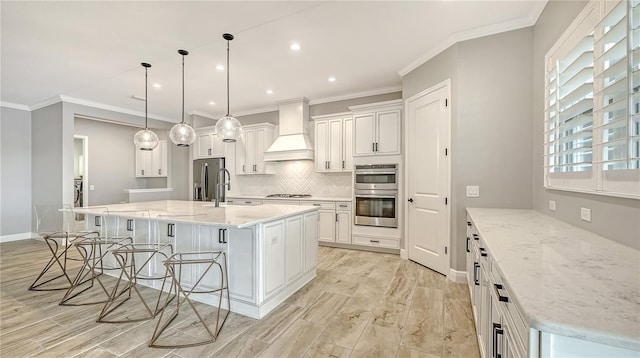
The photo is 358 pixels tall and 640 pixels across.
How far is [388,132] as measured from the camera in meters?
4.42

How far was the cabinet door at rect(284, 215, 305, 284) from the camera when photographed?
9.18 ft

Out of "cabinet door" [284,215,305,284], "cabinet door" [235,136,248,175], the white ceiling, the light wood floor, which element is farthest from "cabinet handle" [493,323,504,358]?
"cabinet door" [235,136,248,175]

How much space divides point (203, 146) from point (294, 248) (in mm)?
4574

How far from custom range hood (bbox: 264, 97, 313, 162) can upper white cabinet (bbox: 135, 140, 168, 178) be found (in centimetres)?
328

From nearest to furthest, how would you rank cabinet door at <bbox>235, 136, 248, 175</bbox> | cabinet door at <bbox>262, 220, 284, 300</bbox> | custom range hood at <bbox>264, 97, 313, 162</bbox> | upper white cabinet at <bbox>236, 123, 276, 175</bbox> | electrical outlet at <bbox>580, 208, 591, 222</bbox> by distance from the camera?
electrical outlet at <bbox>580, 208, 591, 222</bbox> → cabinet door at <bbox>262, 220, 284, 300</bbox> → custom range hood at <bbox>264, 97, 313, 162</bbox> → upper white cabinet at <bbox>236, 123, 276, 175</bbox> → cabinet door at <bbox>235, 136, 248, 175</bbox>

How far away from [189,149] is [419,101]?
18.2 feet

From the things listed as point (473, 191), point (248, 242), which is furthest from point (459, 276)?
point (248, 242)

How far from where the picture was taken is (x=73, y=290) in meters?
3.00

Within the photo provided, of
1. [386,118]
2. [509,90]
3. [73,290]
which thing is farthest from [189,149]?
[509,90]

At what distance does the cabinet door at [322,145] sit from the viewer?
16.9ft

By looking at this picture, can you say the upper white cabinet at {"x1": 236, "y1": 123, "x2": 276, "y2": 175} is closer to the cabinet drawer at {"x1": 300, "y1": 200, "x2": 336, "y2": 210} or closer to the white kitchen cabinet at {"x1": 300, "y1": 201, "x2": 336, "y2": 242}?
the cabinet drawer at {"x1": 300, "y1": 200, "x2": 336, "y2": 210}

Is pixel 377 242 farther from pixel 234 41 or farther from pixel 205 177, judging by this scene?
pixel 205 177

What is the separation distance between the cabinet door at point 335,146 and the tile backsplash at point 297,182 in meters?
0.38

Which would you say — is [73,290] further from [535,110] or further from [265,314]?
[535,110]
